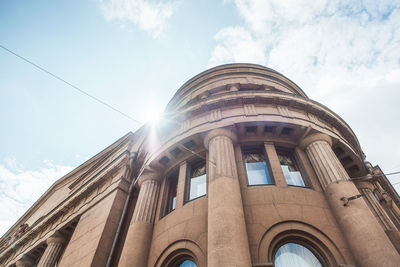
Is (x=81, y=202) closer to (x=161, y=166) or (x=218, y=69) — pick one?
A: (x=161, y=166)

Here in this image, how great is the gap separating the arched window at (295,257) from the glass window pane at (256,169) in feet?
9.31

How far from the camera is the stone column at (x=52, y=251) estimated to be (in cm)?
1500

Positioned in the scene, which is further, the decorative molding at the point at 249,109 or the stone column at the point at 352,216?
the decorative molding at the point at 249,109

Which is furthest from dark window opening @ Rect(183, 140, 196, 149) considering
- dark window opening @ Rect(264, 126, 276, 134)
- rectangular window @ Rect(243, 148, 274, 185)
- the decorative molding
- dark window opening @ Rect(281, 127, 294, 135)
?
dark window opening @ Rect(281, 127, 294, 135)

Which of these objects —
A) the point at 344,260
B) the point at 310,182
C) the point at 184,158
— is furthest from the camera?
the point at 184,158

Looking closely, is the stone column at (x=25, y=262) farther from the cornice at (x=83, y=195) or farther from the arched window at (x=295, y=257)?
the arched window at (x=295, y=257)

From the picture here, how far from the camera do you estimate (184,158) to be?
40.8ft

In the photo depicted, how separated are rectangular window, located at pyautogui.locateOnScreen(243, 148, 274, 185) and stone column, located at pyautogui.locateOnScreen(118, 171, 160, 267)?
207 inches

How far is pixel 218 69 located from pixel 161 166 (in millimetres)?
9895

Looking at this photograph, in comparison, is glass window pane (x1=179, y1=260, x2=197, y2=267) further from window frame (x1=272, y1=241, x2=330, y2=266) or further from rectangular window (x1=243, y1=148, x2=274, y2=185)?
rectangular window (x1=243, y1=148, x2=274, y2=185)

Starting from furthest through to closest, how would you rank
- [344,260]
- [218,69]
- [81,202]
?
[218,69]
[81,202]
[344,260]

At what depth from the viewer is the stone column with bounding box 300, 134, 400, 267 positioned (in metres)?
6.76

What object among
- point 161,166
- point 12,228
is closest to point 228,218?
point 161,166

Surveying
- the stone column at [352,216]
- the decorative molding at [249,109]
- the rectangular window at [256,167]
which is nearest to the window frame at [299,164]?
the stone column at [352,216]
